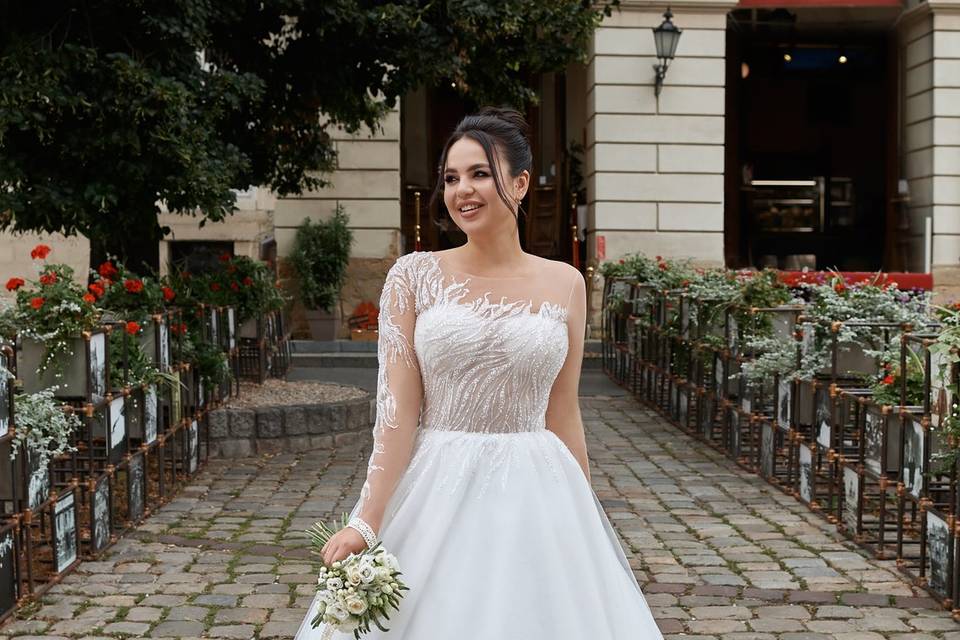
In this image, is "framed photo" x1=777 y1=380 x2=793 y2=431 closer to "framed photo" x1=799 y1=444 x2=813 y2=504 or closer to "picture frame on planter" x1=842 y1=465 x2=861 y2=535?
"framed photo" x1=799 y1=444 x2=813 y2=504

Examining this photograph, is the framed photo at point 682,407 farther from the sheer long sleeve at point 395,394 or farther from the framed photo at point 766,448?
the sheer long sleeve at point 395,394

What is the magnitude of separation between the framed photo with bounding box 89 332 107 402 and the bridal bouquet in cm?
420

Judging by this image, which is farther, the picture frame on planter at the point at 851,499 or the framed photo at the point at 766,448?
the framed photo at the point at 766,448

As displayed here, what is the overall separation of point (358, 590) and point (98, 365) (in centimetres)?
441

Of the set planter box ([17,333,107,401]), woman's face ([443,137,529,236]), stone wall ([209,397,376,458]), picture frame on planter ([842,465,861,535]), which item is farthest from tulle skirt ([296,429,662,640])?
stone wall ([209,397,376,458])

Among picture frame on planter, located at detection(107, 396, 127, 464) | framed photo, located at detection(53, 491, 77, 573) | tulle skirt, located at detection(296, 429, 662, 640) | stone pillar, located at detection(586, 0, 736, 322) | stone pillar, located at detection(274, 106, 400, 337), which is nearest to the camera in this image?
tulle skirt, located at detection(296, 429, 662, 640)

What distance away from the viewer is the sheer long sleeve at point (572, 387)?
12.2 ft

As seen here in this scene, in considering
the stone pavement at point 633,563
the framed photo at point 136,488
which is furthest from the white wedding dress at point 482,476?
the framed photo at point 136,488

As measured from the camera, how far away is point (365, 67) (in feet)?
38.6

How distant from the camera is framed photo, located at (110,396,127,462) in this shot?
24.4 ft

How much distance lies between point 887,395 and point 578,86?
1744cm

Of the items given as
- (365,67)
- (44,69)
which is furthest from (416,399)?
(365,67)

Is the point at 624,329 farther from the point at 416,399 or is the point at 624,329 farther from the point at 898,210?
the point at 416,399

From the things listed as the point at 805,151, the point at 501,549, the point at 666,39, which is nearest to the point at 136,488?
the point at 501,549
